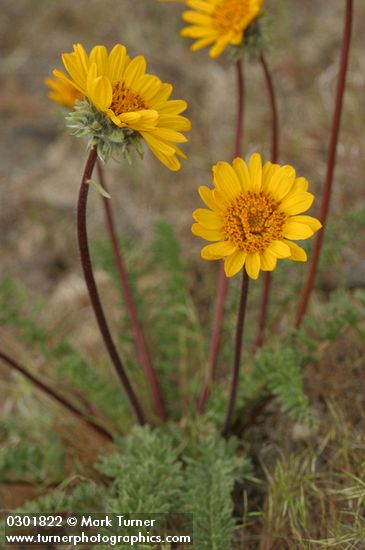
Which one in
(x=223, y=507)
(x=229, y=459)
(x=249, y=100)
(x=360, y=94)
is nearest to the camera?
(x=223, y=507)

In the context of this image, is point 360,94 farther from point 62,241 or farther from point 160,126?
point 160,126

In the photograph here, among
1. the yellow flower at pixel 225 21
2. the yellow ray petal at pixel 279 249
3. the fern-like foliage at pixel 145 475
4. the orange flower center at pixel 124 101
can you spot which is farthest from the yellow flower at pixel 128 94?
the fern-like foliage at pixel 145 475

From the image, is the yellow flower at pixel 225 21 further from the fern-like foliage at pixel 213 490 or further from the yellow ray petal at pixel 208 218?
the fern-like foliage at pixel 213 490

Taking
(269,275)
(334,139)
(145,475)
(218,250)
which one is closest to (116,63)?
(218,250)

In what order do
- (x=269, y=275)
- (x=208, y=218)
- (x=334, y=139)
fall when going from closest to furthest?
(x=208, y=218)
(x=334, y=139)
(x=269, y=275)

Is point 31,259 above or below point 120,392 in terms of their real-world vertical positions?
above

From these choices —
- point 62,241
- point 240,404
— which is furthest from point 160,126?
point 62,241

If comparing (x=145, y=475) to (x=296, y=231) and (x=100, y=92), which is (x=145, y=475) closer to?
(x=296, y=231)
